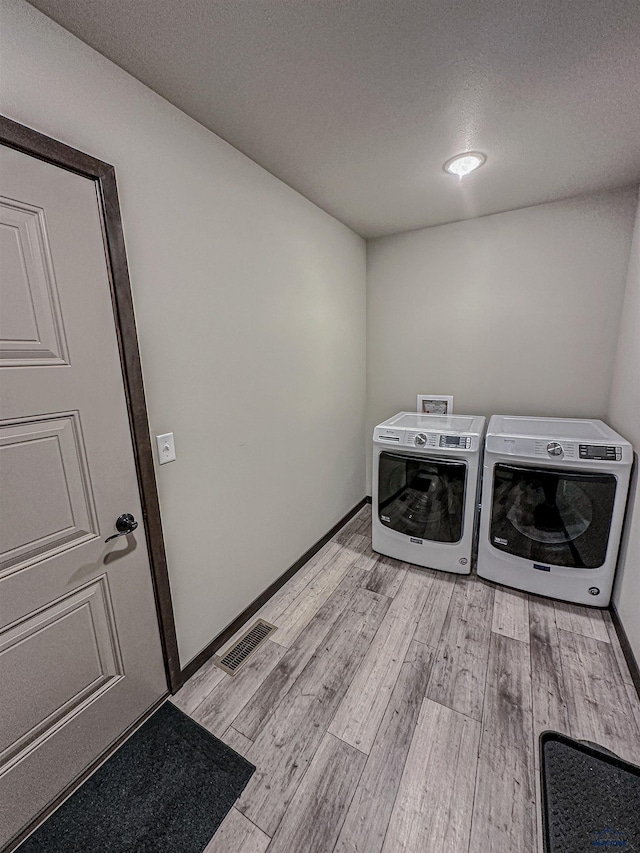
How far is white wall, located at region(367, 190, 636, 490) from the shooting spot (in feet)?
7.19

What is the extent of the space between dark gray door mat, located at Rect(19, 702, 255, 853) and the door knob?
0.85 metres

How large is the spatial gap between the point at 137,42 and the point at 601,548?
Answer: 292cm

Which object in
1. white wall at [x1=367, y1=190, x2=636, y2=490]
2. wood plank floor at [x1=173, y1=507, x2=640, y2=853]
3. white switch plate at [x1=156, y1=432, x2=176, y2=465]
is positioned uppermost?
white wall at [x1=367, y1=190, x2=636, y2=490]

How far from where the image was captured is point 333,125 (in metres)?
1.44

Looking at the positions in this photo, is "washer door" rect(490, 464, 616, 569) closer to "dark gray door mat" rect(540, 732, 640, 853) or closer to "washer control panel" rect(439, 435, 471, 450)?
"washer control panel" rect(439, 435, 471, 450)

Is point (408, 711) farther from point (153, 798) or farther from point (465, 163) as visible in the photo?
point (465, 163)

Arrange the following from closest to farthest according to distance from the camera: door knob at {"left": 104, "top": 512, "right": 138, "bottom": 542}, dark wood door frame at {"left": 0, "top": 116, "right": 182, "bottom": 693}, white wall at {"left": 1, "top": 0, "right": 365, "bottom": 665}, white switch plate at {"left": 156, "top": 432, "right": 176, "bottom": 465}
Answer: dark wood door frame at {"left": 0, "top": 116, "right": 182, "bottom": 693}
white wall at {"left": 1, "top": 0, "right": 365, "bottom": 665}
door knob at {"left": 104, "top": 512, "right": 138, "bottom": 542}
white switch plate at {"left": 156, "top": 432, "right": 176, "bottom": 465}

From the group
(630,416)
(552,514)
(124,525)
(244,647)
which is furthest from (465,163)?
(244,647)

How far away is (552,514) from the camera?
196 centimetres

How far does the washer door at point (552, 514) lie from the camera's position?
185cm

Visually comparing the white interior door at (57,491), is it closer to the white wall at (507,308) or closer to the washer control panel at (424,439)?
the washer control panel at (424,439)

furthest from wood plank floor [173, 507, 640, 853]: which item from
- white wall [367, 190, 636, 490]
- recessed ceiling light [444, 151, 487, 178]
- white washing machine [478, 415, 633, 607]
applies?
recessed ceiling light [444, 151, 487, 178]

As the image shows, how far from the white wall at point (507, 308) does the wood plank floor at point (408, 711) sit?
1449mm

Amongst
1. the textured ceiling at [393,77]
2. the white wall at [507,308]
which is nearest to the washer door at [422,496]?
the white wall at [507,308]
